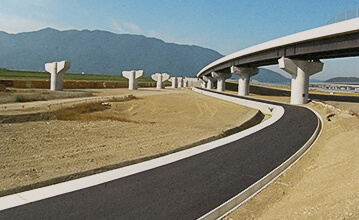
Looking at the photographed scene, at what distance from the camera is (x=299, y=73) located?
34844 millimetres

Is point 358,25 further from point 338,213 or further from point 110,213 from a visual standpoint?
point 110,213

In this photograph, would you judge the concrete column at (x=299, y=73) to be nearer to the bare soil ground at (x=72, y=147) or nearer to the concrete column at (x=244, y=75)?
the bare soil ground at (x=72, y=147)

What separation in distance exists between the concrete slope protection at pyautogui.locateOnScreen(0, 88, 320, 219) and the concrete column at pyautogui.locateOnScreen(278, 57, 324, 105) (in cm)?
2469

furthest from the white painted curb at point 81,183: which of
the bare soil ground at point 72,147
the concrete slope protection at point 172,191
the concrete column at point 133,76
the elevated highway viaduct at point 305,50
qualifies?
the concrete column at point 133,76

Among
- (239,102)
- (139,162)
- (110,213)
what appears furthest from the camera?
(239,102)

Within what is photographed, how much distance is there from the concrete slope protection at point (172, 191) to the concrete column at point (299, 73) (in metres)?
24.7

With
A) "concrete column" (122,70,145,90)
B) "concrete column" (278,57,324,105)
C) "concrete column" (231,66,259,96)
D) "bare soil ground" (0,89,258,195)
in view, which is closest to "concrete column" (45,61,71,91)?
"concrete column" (122,70,145,90)

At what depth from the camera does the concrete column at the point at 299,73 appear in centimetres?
3475

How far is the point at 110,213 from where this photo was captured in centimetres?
666

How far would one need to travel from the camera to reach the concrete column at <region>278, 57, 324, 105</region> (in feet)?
114

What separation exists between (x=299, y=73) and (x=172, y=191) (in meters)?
32.1

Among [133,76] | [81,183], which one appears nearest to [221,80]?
[133,76]

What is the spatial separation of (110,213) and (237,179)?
15.2 feet

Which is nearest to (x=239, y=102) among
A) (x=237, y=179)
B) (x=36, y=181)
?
(x=237, y=179)
